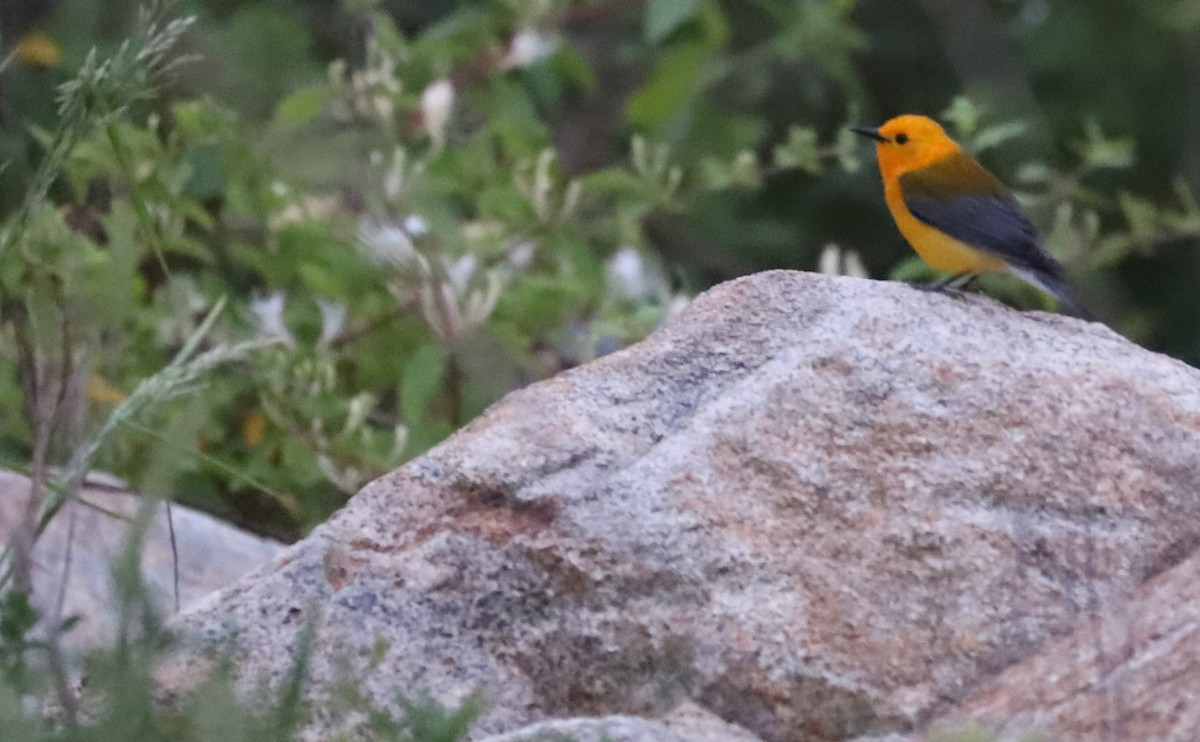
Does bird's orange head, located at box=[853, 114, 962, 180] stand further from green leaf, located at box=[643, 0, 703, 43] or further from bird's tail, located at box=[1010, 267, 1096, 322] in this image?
green leaf, located at box=[643, 0, 703, 43]

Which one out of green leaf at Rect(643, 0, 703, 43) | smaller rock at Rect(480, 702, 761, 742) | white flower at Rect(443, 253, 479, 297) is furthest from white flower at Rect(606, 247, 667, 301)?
smaller rock at Rect(480, 702, 761, 742)

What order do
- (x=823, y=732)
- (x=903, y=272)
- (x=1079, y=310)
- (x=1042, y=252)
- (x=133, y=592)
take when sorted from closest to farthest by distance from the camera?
(x=133, y=592) < (x=823, y=732) < (x=1079, y=310) < (x=1042, y=252) < (x=903, y=272)

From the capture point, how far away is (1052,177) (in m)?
5.17

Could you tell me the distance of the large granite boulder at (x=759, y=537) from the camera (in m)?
2.48

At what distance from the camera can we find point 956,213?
4.25 metres

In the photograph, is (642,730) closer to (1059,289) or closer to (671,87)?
(1059,289)

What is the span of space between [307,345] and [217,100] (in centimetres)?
110

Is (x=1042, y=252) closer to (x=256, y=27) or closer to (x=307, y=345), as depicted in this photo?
(x=307, y=345)

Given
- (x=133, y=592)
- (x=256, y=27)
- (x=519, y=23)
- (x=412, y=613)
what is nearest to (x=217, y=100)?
(x=256, y=27)

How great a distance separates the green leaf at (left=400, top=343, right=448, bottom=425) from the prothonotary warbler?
3.96 ft

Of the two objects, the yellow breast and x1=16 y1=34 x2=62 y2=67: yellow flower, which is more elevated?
x1=16 y1=34 x2=62 y2=67: yellow flower

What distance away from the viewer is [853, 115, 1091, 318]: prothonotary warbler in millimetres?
4164

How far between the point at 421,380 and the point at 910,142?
139 centimetres

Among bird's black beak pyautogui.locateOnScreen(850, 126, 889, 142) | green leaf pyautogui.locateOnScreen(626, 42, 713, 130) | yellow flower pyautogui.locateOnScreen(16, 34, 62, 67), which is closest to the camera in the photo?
bird's black beak pyautogui.locateOnScreen(850, 126, 889, 142)
